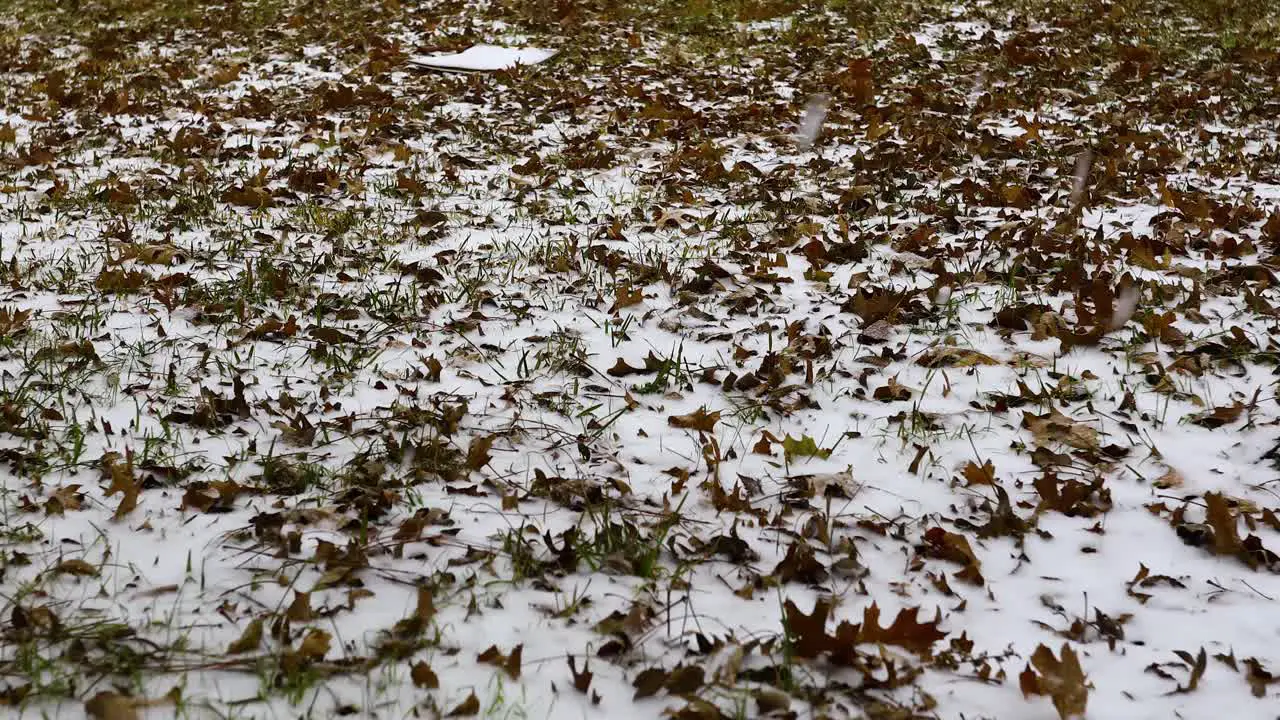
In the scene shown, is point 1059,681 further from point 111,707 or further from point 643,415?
point 111,707

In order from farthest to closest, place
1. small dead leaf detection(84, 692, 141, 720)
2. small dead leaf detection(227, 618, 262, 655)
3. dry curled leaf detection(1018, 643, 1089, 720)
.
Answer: small dead leaf detection(227, 618, 262, 655)
dry curled leaf detection(1018, 643, 1089, 720)
small dead leaf detection(84, 692, 141, 720)

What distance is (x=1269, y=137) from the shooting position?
23.4 ft

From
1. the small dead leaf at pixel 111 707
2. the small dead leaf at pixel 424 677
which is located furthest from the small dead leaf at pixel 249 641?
the small dead leaf at pixel 424 677

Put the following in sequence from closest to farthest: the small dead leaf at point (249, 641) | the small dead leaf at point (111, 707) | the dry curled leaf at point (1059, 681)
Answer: the small dead leaf at point (111, 707), the dry curled leaf at point (1059, 681), the small dead leaf at point (249, 641)

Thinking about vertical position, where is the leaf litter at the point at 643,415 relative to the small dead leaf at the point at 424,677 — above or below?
below

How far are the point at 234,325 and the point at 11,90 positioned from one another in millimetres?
6753

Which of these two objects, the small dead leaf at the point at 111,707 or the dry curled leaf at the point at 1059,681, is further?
the dry curled leaf at the point at 1059,681

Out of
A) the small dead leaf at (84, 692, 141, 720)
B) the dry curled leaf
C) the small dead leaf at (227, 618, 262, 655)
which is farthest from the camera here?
the small dead leaf at (227, 618, 262, 655)

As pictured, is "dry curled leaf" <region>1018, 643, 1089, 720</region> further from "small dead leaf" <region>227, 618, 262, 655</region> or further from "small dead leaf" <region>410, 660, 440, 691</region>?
"small dead leaf" <region>227, 618, 262, 655</region>

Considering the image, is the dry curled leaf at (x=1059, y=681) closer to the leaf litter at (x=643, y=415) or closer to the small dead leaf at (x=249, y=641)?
the leaf litter at (x=643, y=415)

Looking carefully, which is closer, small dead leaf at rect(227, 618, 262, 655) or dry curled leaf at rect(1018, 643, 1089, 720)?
dry curled leaf at rect(1018, 643, 1089, 720)

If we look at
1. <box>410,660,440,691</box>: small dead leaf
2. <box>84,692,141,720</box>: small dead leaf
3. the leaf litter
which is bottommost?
the leaf litter

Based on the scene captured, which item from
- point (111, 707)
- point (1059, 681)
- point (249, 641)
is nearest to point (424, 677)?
point (249, 641)

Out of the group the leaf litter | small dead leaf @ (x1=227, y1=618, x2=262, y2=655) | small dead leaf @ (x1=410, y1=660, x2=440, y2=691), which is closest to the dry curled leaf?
the leaf litter
